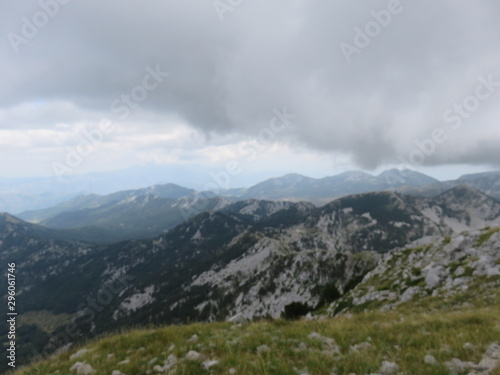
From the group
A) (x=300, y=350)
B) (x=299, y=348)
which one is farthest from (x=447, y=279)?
(x=300, y=350)

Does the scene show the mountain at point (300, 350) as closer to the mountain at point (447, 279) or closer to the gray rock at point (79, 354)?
the gray rock at point (79, 354)

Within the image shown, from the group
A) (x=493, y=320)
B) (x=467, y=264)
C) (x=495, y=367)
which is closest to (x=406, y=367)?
(x=495, y=367)

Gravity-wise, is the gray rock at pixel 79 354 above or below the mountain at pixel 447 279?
above

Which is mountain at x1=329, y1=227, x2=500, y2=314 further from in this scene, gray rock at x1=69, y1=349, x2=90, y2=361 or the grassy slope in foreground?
gray rock at x1=69, y1=349, x2=90, y2=361

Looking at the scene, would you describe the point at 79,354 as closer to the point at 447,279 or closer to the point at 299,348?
the point at 299,348

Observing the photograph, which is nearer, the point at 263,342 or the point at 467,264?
the point at 263,342

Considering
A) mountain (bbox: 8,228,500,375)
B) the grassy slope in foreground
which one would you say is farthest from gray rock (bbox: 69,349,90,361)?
the grassy slope in foreground

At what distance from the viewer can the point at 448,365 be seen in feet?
24.3

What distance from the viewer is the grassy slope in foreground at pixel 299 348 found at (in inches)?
316

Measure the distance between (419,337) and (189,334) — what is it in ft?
33.6

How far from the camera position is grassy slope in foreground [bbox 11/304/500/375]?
8.04 metres

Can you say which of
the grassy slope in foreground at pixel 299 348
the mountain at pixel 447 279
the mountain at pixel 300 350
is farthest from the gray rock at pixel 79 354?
the mountain at pixel 447 279

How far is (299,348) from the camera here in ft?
33.4

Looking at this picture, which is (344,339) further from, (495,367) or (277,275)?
(277,275)
